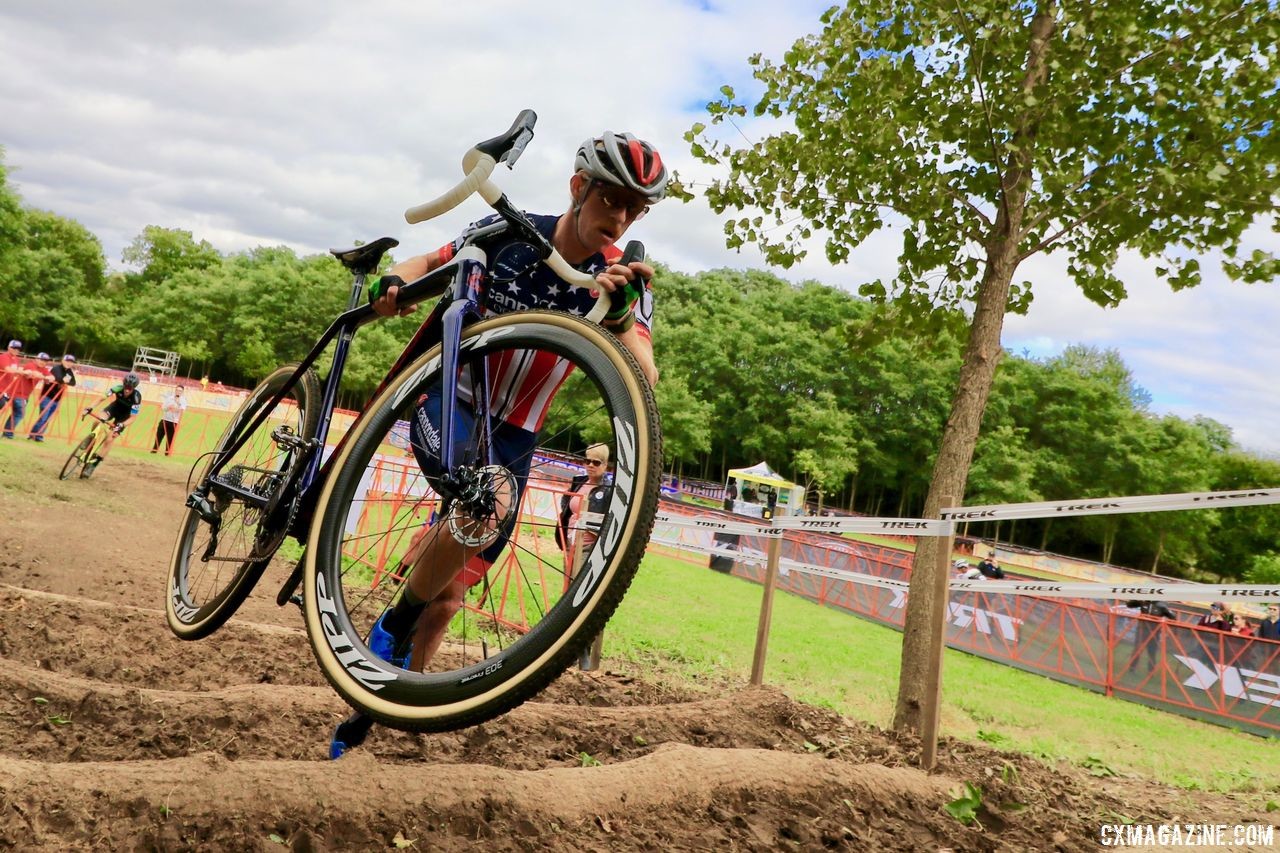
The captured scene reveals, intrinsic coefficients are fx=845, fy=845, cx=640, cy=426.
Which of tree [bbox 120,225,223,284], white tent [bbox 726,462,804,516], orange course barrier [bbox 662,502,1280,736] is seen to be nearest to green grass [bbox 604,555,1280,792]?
orange course barrier [bbox 662,502,1280,736]

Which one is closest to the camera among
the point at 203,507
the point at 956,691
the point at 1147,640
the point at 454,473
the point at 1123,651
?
the point at 454,473

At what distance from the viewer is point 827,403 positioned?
5531 cm

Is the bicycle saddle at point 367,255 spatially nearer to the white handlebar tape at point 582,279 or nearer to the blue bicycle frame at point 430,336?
the blue bicycle frame at point 430,336

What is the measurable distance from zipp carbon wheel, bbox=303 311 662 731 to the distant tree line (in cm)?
4147

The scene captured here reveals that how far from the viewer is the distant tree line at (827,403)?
51.3 m

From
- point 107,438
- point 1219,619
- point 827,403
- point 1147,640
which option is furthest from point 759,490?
point 107,438

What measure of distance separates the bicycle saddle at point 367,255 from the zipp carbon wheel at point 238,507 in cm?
69

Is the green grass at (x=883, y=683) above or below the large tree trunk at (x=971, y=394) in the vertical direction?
below

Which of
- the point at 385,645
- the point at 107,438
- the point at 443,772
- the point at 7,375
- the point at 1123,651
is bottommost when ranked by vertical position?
the point at 1123,651

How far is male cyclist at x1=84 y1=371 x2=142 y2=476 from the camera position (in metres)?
15.3

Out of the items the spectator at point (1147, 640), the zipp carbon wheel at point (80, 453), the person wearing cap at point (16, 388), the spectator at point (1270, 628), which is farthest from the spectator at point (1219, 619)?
the person wearing cap at point (16, 388)

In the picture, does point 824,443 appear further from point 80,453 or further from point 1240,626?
point 80,453

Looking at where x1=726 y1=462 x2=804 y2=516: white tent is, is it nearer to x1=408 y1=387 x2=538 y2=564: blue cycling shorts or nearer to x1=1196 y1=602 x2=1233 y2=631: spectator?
x1=1196 y1=602 x2=1233 y2=631: spectator

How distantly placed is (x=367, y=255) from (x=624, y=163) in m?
1.55
